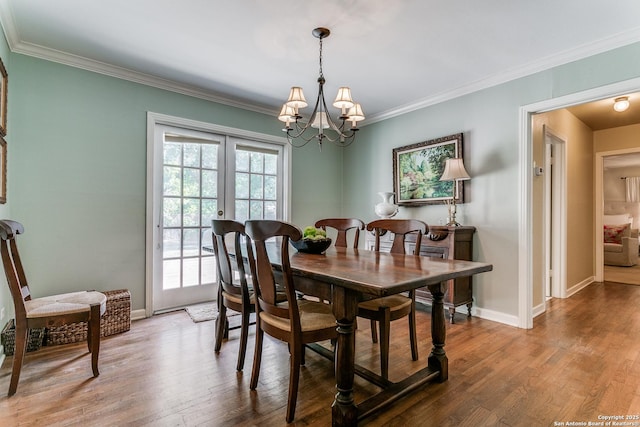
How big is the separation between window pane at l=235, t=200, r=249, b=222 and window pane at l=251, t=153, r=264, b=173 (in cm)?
45

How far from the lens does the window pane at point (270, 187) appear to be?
4.19m

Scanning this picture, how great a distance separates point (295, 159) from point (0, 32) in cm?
296

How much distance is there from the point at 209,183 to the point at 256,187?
2.05ft

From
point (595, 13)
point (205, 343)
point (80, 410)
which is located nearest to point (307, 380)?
point (205, 343)

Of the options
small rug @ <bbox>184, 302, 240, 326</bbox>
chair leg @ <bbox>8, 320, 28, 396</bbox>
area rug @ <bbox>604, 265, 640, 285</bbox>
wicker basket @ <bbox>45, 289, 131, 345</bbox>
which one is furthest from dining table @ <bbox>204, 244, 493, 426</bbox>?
area rug @ <bbox>604, 265, 640, 285</bbox>

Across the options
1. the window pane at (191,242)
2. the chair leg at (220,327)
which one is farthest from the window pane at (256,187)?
the chair leg at (220,327)

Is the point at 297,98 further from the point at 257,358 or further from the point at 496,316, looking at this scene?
the point at 496,316

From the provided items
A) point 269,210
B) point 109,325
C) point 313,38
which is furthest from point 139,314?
point 313,38

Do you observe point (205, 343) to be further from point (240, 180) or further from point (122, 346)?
point (240, 180)

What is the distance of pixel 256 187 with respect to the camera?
4.09m

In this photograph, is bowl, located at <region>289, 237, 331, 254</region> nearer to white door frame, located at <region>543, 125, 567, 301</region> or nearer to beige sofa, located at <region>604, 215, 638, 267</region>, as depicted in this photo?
white door frame, located at <region>543, 125, 567, 301</region>

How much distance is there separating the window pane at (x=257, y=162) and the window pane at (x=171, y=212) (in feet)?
3.40

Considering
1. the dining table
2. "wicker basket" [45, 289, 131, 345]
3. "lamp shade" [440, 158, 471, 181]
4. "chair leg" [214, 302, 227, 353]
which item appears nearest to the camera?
the dining table

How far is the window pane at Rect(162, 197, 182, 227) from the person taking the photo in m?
3.40
